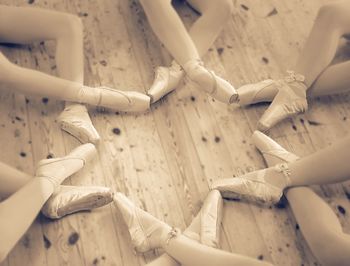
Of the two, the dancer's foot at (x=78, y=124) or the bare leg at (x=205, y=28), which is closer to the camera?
the dancer's foot at (x=78, y=124)

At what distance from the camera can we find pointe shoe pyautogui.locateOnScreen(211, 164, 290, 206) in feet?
3.97

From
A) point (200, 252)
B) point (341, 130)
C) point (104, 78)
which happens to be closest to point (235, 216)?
point (200, 252)

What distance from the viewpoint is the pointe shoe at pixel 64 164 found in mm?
1134

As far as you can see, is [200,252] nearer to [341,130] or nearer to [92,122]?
[92,122]

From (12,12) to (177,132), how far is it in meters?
0.56

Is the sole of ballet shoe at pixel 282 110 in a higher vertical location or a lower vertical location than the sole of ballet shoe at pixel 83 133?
higher

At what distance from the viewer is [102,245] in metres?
1.13

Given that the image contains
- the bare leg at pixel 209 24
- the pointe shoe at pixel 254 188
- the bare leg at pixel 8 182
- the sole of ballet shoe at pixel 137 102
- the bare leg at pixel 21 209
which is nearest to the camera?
the bare leg at pixel 21 209

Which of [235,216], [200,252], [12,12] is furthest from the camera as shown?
[12,12]

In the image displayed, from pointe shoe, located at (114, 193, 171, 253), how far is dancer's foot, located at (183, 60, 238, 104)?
40 centimetres

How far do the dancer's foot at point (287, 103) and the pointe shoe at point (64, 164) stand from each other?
48 centimetres

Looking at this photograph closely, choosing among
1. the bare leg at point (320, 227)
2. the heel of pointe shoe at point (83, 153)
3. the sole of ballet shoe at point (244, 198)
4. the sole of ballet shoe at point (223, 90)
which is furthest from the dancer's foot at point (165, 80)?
the bare leg at point (320, 227)

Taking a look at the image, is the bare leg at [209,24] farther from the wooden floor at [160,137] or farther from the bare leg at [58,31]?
the bare leg at [58,31]

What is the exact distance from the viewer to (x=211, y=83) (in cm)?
132
